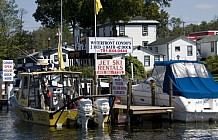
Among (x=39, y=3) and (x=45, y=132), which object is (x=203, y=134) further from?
(x=39, y=3)

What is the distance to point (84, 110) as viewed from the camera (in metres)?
23.7

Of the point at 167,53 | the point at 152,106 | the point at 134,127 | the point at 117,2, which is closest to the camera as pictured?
the point at 134,127

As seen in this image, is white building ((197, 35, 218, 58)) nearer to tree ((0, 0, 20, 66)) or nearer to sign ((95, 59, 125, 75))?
tree ((0, 0, 20, 66))

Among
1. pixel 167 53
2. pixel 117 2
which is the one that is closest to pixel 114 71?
pixel 117 2

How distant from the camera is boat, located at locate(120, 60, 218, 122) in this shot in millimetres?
26000

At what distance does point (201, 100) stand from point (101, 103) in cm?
538

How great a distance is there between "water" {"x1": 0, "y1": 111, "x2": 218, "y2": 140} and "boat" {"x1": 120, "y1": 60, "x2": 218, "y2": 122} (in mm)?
651

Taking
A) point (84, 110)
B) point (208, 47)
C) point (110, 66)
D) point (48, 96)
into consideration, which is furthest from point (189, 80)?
point (208, 47)

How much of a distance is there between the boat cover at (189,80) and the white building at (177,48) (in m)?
47.3

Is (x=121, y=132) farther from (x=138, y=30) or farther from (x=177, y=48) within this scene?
(x=138, y=30)

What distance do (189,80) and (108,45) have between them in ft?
18.6

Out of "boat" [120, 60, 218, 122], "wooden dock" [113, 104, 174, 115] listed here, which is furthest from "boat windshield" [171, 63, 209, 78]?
"wooden dock" [113, 104, 174, 115]

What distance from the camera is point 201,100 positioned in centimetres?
2605

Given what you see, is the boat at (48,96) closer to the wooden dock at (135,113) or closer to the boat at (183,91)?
the wooden dock at (135,113)
